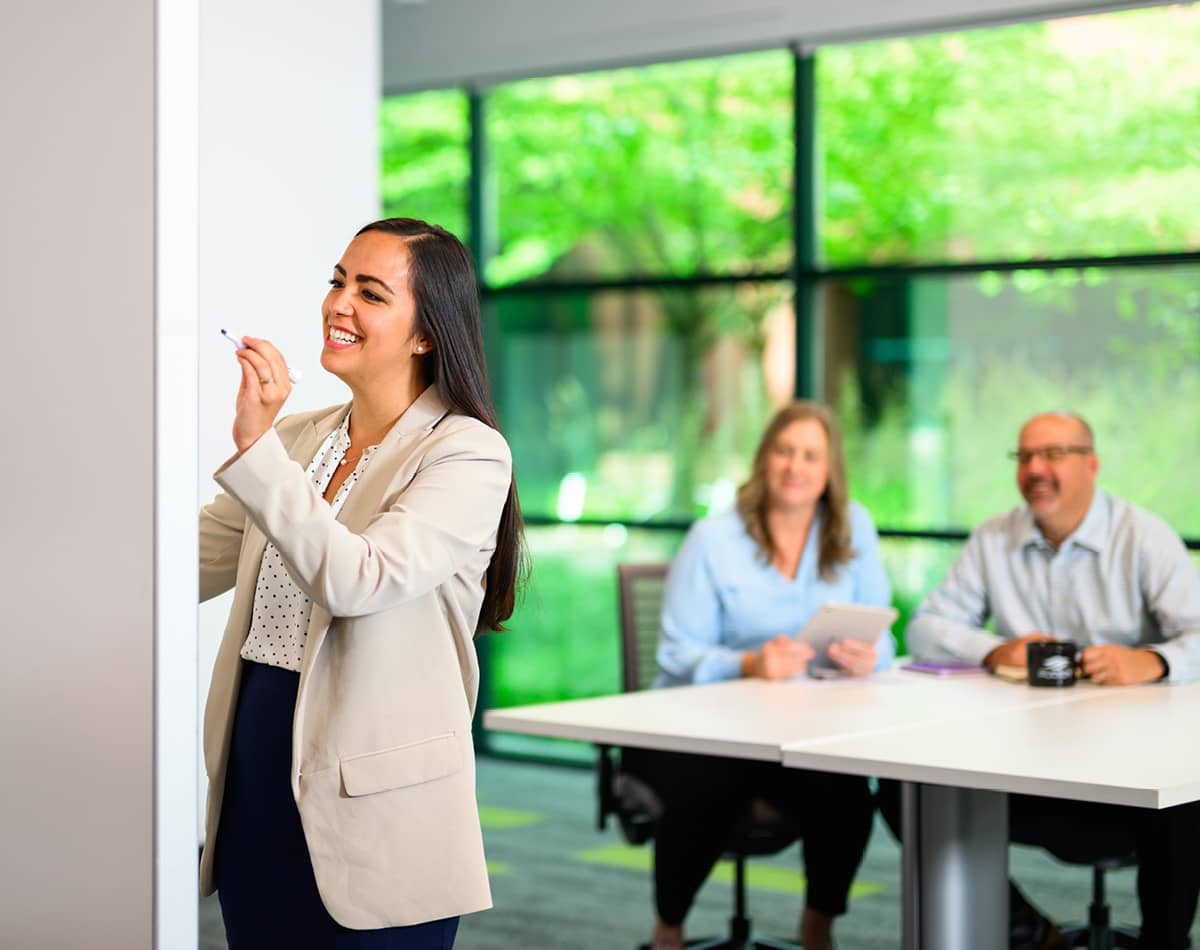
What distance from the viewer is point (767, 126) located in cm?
600

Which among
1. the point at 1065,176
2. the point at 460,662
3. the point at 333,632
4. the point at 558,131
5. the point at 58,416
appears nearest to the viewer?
the point at 58,416

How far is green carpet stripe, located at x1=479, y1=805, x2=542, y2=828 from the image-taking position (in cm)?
548

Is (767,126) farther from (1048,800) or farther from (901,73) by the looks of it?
(1048,800)

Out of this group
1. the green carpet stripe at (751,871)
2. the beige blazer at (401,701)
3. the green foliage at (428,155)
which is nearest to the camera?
the beige blazer at (401,701)

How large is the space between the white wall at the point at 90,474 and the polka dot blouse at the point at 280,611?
333 mm

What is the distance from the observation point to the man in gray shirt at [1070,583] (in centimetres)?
359

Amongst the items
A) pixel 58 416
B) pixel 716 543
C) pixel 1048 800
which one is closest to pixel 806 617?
pixel 716 543

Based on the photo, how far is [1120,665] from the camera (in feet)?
11.2

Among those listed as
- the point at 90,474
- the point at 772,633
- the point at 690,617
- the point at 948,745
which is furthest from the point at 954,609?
the point at 90,474

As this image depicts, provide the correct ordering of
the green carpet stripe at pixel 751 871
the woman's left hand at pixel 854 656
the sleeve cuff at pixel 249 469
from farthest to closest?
the green carpet stripe at pixel 751 871 < the woman's left hand at pixel 854 656 < the sleeve cuff at pixel 249 469

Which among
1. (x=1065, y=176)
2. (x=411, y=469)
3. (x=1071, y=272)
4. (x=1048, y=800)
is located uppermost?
(x=1065, y=176)

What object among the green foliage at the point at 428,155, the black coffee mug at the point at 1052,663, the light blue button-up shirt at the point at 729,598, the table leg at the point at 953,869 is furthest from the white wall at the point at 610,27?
the table leg at the point at 953,869

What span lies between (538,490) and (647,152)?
5.05ft

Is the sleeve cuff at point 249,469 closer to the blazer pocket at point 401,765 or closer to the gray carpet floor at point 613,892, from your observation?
the blazer pocket at point 401,765
